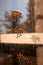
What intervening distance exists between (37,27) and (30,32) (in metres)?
0.05

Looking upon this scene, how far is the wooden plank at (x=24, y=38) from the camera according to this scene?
72 cm

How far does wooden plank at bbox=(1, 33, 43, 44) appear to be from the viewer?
0.72 m

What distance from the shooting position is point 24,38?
0.74 metres

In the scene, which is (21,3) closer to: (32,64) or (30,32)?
(30,32)

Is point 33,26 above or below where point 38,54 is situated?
above

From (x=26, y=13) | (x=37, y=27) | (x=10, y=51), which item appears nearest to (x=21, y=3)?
(x=26, y=13)

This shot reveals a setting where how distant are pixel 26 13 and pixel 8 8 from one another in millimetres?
117

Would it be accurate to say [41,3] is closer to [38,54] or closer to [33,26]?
[33,26]

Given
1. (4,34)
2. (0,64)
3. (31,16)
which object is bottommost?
(0,64)

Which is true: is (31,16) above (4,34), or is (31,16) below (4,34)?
above

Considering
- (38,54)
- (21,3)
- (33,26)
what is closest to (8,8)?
(21,3)

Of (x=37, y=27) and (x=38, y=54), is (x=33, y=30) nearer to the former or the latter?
(x=37, y=27)

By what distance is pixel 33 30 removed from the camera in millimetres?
742

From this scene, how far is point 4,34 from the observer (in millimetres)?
798
